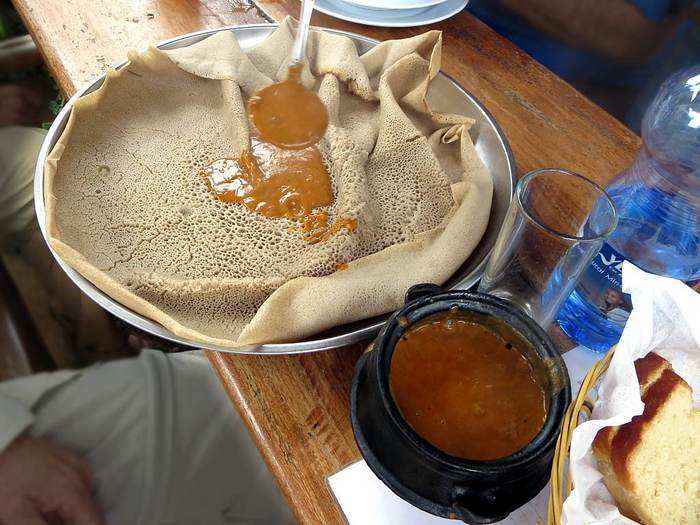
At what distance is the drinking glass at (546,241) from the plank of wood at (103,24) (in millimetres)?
510

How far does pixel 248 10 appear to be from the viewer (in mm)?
802

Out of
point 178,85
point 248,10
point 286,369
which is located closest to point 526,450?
point 286,369

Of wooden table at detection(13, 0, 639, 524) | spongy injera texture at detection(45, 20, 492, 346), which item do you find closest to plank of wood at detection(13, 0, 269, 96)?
wooden table at detection(13, 0, 639, 524)

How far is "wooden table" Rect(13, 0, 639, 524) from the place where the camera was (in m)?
0.43

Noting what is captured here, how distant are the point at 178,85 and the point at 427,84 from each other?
0.86 ft

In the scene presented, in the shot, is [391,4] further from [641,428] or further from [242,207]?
[641,428]

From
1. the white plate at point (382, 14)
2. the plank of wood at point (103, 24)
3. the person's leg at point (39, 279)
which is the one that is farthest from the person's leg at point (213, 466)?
the white plate at point (382, 14)

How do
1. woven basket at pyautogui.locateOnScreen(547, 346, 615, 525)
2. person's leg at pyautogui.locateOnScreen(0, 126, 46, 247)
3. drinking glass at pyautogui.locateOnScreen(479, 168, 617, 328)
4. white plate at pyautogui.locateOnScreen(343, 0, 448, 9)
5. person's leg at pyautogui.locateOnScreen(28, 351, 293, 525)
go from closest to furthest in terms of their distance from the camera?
woven basket at pyautogui.locateOnScreen(547, 346, 615, 525)
drinking glass at pyautogui.locateOnScreen(479, 168, 617, 328)
person's leg at pyautogui.locateOnScreen(28, 351, 293, 525)
white plate at pyautogui.locateOnScreen(343, 0, 448, 9)
person's leg at pyautogui.locateOnScreen(0, 126, 46, 247)

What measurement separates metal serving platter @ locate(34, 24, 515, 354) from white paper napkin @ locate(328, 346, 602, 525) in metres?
0.09

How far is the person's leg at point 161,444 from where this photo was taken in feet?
2.13

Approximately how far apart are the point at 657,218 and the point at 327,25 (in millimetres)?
501

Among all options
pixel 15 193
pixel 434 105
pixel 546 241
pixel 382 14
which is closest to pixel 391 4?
pixel 382 14

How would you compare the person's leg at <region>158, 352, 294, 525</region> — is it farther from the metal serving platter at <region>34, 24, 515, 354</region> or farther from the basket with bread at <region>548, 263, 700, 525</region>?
the basket with bread at <region>548, 263, 700, 525</region>

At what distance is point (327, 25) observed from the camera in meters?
0.77
